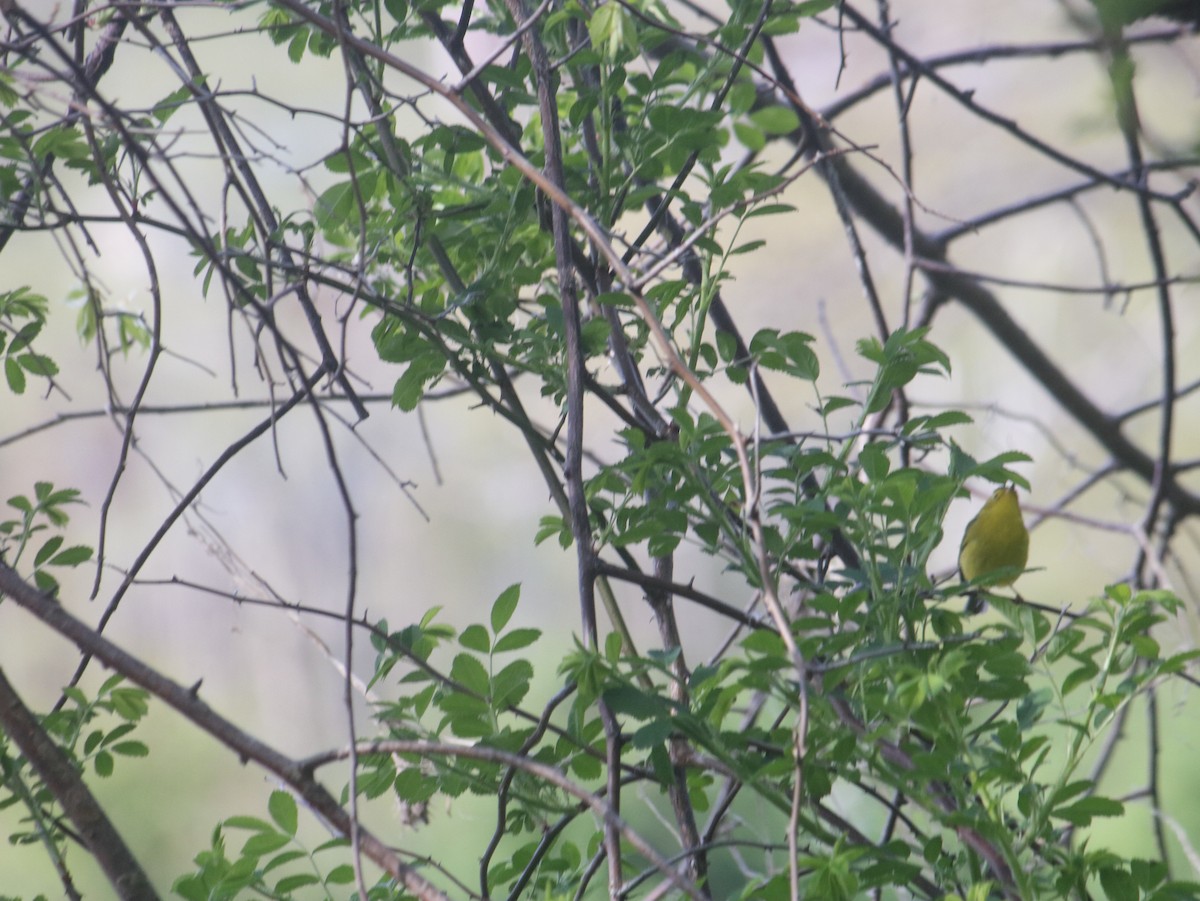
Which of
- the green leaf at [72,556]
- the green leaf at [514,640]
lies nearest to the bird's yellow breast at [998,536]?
the green leaf at [514,640]

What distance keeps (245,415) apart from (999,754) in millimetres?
1840

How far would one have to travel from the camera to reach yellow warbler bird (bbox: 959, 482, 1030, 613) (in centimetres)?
80

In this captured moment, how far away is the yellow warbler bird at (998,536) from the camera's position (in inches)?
31.4

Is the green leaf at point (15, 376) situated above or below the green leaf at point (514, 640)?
above

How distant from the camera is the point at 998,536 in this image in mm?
800

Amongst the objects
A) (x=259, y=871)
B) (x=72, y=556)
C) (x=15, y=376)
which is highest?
(x=15, y=376)

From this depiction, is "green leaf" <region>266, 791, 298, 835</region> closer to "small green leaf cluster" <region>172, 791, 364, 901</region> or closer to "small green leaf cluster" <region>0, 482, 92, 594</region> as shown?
"small green leaf cluster" <region>172, 791, 364, 901</region>

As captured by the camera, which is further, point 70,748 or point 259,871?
point 70,748

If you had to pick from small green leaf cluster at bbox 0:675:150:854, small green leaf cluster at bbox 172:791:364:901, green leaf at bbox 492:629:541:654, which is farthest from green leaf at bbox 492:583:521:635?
small green leaf cluster at bbox 0:675:150:854

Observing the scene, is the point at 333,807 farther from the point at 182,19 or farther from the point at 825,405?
the point at 182,19

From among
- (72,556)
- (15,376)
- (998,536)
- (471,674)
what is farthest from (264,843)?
(998,536)

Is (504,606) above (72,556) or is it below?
below

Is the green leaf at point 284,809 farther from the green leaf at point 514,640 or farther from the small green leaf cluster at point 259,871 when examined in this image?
the green leaf at point 514,640

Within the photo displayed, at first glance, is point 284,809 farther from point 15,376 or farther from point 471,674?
point 15,376
